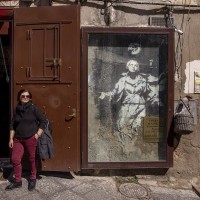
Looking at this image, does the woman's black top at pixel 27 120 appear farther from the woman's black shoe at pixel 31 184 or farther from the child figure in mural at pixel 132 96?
the child figure in mural at pixel 132 96

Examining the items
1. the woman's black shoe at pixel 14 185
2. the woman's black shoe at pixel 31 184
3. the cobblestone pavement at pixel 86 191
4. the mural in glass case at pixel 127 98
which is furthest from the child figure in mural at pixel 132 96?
the woman's black shoe at pixel 14 185

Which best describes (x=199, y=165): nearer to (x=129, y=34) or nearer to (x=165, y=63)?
(x=165, y=63)

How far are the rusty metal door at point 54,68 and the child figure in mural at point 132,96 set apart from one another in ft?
2.22

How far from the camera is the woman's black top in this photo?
4922 millimetres

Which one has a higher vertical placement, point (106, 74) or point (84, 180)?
point (106, 74)

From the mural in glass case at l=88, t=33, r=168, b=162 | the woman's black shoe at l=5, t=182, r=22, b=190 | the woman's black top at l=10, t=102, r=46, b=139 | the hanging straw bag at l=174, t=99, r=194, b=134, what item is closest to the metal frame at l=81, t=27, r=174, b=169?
the mural in glass case at l=88, t=33, r=168, b=162

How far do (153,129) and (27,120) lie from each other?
215 centimetres

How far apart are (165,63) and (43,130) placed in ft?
7.59

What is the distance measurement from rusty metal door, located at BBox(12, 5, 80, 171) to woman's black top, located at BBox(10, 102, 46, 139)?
40 centimetres

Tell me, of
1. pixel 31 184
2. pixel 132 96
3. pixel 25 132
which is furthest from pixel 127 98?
pixel 31 184

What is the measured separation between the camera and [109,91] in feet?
18.5

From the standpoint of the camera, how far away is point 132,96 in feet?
18.6

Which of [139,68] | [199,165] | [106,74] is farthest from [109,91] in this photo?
[199,165]

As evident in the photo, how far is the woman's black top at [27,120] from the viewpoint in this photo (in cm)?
492
